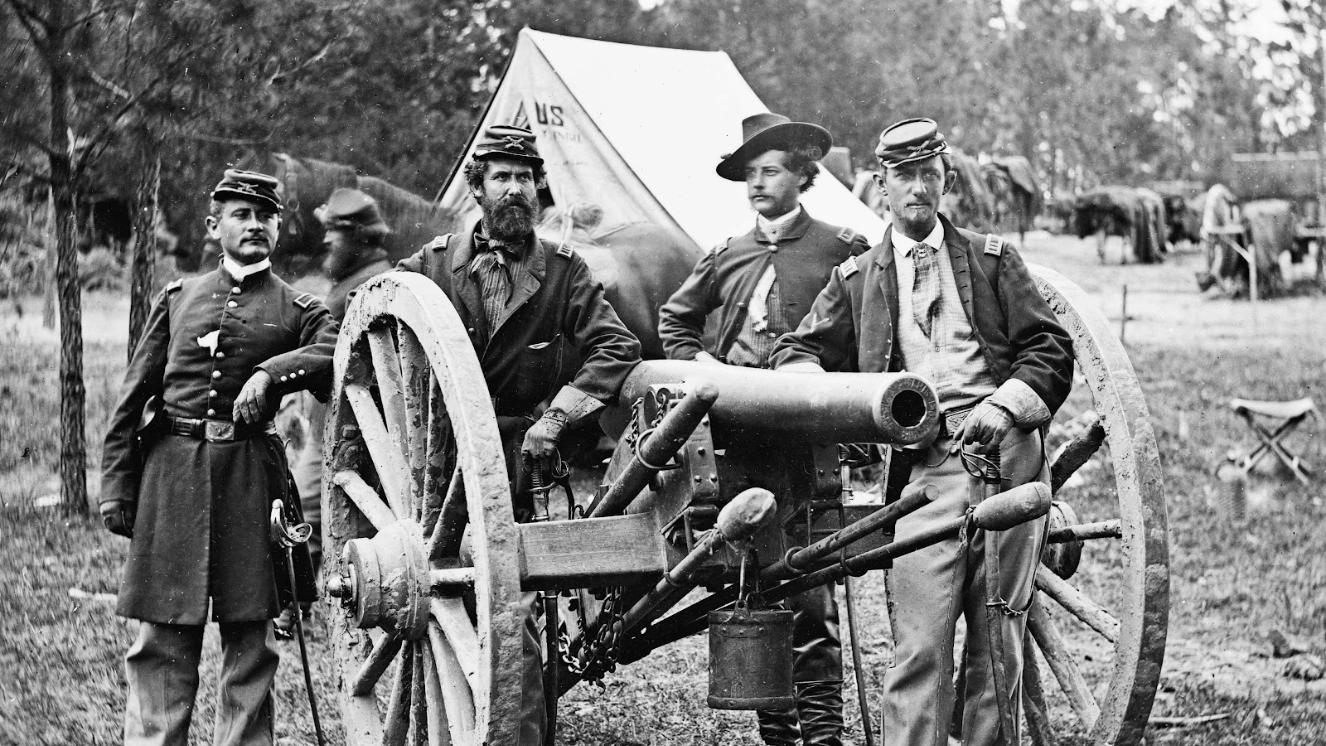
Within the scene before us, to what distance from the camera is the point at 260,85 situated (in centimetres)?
920

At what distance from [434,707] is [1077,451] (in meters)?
1.78

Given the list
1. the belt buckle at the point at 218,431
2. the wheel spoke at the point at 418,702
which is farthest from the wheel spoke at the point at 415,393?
the belt buckle at the point at 218,431

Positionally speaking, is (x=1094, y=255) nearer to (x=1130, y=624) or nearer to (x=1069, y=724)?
(x=1069, y=724)

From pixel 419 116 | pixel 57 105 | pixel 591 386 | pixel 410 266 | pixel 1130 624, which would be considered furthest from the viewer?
pixel 419 116

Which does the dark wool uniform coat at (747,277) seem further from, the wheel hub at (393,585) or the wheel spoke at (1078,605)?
the wheel hub at (393,585)

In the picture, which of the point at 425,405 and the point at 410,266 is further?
the point at 410,266

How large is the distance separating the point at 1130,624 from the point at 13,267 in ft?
33.5

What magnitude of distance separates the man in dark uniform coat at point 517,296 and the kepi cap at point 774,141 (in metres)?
1.16

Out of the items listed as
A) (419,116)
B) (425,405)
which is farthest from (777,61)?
(425,405)

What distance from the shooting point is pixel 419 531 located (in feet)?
11.5

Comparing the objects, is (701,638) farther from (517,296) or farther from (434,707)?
(434,707)

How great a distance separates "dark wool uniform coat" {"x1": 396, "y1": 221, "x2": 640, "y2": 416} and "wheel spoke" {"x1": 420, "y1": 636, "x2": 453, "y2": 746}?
858 mm

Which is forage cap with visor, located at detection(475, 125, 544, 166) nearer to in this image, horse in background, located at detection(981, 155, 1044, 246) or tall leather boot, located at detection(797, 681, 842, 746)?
tall leather boot, located at detection(797, 681, 842, 746)

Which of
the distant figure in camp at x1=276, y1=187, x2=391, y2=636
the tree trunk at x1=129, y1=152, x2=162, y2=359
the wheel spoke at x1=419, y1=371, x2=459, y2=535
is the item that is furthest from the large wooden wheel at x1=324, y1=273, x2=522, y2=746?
the tree trunk at x1=129, y1=152, x2=162, y2=359
